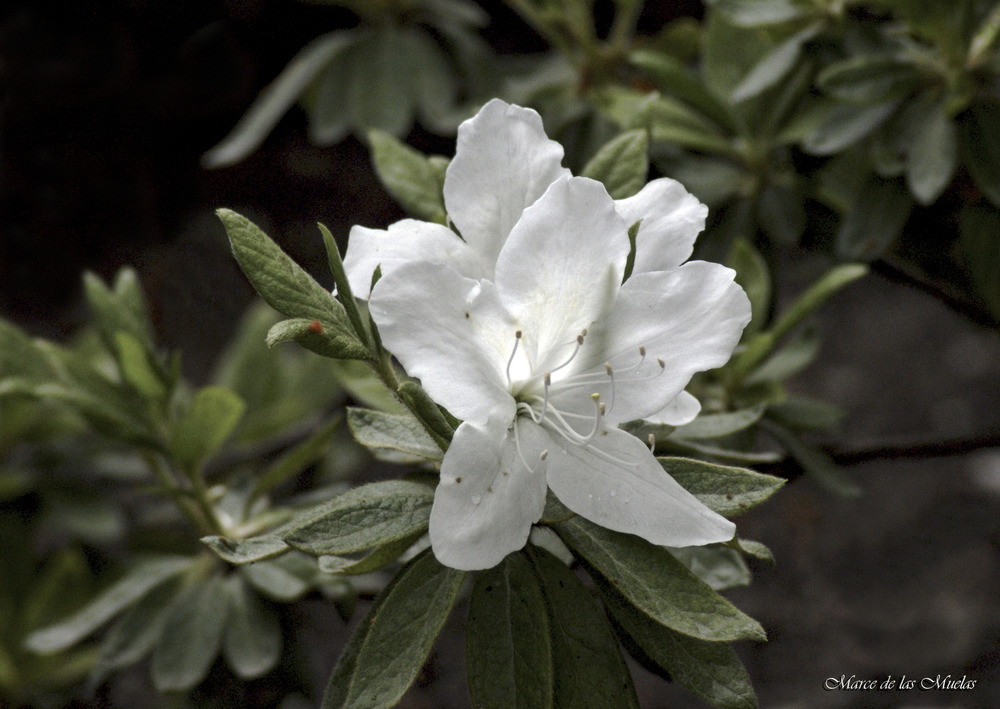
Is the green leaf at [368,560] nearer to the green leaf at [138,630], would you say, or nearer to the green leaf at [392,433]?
the green leaf at [392,433]

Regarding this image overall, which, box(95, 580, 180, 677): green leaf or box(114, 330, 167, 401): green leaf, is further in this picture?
box(95, 580, 180, 677): green leaf

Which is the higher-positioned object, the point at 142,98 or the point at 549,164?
the point at 549,164

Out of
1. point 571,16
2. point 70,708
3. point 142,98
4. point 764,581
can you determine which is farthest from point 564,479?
point 142,98

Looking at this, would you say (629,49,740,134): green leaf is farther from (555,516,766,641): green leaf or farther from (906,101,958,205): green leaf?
(555,516,766,641): green leaf

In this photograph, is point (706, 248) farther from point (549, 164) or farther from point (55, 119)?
point (55, 119)

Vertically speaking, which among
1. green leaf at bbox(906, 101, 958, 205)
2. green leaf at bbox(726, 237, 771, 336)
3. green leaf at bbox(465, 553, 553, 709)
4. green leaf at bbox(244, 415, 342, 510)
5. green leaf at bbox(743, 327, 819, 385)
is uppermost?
green leaf at bbox(906, 101, 958, 205)

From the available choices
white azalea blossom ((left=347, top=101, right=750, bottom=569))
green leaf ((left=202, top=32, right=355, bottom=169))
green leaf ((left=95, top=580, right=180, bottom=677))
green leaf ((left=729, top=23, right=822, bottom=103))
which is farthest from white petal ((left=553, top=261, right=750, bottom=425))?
green leaf ((left=202, top=32, right=355, bottom=169))
